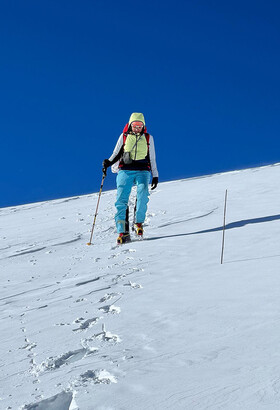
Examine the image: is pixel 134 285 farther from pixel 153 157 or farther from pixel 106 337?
pixel 153 157

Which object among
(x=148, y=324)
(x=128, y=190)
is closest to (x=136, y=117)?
(x=128, y=190)

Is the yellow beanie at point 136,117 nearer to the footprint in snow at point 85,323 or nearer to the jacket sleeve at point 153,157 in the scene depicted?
the jacket sleeve at point 153,157

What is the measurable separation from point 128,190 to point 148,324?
4371 mm

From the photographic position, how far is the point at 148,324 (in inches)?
120

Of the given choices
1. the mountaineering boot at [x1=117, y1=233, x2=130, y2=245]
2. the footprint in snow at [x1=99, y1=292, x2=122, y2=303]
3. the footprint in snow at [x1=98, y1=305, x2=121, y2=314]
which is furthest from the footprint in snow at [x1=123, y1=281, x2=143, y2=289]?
the mountaineering boot at [x1=117, y1=233, x2=130, y2=245]

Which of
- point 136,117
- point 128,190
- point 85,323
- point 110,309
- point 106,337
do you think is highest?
point 136,117

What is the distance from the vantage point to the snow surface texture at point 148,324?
2131mm

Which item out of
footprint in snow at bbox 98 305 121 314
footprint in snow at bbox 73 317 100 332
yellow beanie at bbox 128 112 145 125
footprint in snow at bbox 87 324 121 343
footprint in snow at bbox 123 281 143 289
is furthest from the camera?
yellow beanie at bbox 128 112 145 125

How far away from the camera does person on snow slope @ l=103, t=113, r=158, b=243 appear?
716 centimetres

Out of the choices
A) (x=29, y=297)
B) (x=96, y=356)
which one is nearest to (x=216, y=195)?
(x=29, y=297)

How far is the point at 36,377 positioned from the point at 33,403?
334 millimetres

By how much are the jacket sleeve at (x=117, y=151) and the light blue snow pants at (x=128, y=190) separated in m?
0.29

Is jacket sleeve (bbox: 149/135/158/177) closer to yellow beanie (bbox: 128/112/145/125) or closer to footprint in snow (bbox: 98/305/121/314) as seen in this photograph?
yellow beanie (bbox: 128/112/145/125)

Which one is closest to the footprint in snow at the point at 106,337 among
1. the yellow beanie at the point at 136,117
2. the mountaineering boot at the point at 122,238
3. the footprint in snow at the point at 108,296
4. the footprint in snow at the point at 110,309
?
the footprint in snow at the point at 110,309
